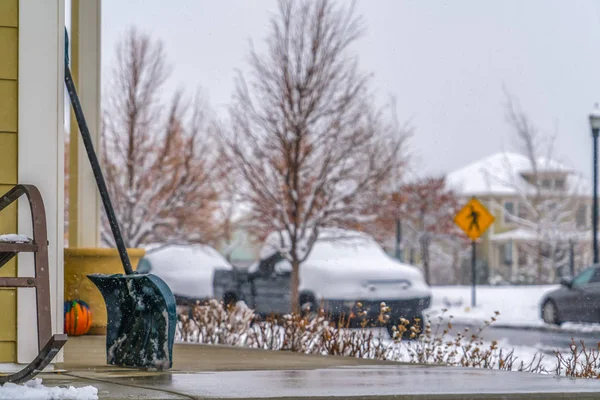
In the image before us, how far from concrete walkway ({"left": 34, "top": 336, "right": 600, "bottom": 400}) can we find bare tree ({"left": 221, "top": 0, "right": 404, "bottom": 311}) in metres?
12.8

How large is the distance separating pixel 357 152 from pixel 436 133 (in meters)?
18.6

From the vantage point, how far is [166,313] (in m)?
5.53

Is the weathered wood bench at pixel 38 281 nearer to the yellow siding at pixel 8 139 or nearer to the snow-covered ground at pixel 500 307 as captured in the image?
the yellow siding at pixel 8 139

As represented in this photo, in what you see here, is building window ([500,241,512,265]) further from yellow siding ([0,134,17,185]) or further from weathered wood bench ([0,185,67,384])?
weathered wood bench ([0,185,67,384])

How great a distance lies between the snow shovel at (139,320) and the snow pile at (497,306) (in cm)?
1213

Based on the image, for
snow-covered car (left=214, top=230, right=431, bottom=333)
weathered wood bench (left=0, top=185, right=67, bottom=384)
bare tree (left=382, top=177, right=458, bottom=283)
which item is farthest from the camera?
bare tree (left=382, top=177, right=458, bottom=283)

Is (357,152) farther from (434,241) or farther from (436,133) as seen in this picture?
(434,241)

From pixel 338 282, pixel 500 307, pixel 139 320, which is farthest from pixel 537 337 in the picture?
pixel 139 320

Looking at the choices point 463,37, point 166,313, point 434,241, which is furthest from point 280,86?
point 434,241

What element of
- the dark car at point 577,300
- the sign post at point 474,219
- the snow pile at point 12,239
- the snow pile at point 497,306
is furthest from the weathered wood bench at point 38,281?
the sign post at point 474,219

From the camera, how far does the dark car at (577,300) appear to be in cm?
1858

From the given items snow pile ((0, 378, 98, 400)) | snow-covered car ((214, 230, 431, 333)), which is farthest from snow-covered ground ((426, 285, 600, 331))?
snow pile ((0, 378, 98, 400))

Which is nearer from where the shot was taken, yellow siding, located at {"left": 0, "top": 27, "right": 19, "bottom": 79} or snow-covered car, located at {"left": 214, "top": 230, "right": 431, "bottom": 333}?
yellow siding, located at {"left": 0, "top": 27, "right": 19, "bottom": 79}

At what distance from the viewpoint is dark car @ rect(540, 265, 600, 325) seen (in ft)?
61.0
